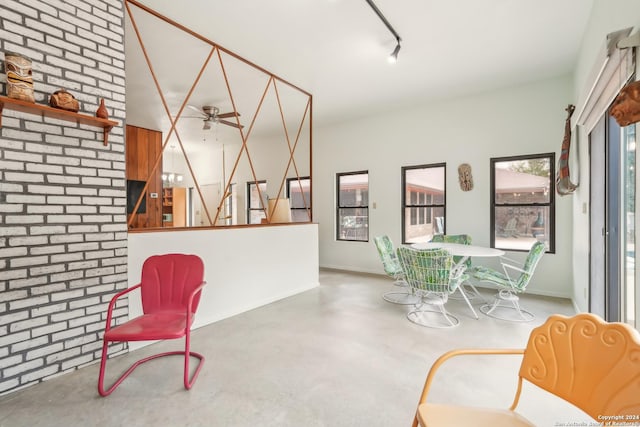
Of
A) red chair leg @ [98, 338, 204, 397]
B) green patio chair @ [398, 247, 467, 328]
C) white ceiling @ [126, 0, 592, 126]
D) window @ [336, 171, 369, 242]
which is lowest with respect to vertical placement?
red chair leg @ [98, 338, 204, 397]

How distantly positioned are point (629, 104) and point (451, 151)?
161 inches

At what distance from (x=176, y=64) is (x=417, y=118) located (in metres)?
3.96

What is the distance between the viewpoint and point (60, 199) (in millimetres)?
2236

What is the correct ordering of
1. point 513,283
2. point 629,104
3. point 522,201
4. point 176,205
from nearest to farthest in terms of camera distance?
point 629,104 < point 513,283 < point 522,201 < point 176,205

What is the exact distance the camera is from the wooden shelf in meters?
1.92

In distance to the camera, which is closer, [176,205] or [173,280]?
[173,280]

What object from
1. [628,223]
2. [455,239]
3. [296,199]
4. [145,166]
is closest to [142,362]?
[628,223]

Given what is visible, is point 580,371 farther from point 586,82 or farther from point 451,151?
point 451,151

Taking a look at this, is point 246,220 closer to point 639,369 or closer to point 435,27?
point 435,27

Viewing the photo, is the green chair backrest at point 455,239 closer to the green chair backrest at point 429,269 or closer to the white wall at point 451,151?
the white wall at point 451,151

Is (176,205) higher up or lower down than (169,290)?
higher up

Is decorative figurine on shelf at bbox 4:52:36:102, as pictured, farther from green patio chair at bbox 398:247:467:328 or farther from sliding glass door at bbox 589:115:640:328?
sliding glass door at bbox 589:115:640:328

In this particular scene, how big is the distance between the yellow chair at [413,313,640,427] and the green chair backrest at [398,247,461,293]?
6.45ft

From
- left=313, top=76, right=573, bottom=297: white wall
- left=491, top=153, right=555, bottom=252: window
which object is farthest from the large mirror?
left=491, top=153, right=555, bottom=252: window
